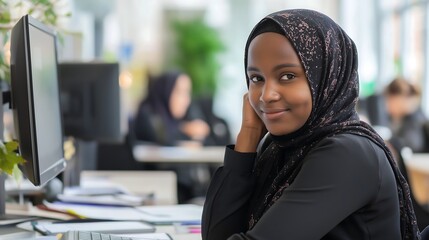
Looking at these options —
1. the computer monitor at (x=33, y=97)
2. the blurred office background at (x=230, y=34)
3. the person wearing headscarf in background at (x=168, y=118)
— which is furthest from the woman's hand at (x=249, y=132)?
the blurred office background at (x=230, y=34)

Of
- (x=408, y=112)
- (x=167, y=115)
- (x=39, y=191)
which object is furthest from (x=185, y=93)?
(x=39, y=191)

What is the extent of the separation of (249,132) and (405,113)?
15.6 ft

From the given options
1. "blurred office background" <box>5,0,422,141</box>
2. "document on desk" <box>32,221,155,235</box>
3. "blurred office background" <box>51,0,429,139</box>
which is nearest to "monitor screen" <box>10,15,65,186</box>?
"document on desk" <box>32,221,155,235</box>

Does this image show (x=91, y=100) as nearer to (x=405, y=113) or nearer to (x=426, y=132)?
(x=426, y=132)

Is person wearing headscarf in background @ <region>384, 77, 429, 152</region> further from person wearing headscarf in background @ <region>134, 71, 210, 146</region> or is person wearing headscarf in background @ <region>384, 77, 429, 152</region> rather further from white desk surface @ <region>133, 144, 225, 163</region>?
person wearing headscarf in background @ <region>134, 71, 210, 146</region>

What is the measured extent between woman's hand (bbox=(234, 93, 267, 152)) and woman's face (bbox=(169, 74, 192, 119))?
4.77m

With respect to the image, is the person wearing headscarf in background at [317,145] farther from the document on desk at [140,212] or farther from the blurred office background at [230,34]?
the blurred office background at [230,34]

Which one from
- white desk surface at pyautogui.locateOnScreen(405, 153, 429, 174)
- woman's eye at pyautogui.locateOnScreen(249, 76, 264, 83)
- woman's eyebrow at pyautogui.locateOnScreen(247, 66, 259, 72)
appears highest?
woman's eyebrow at pyautogui.locateOnScreen(247, 66, 259, 72)

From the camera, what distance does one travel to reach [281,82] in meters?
1.41

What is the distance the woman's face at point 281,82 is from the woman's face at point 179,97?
5.07m

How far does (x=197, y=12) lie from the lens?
40.9 ft

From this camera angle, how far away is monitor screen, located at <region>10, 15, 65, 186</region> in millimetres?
1586

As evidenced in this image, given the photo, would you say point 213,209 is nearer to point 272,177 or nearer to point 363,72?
point 272,177

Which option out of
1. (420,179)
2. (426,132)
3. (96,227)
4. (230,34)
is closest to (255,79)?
(96,227)
